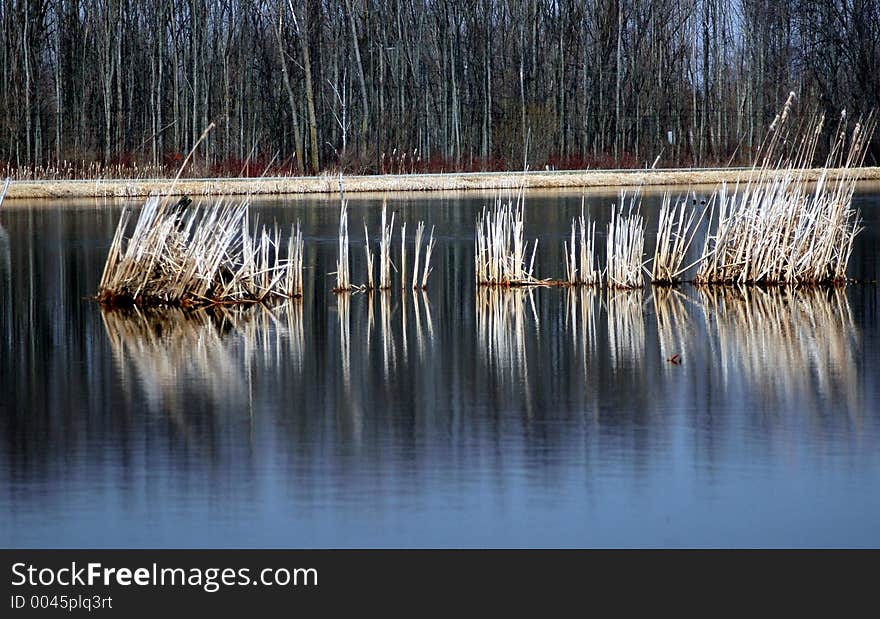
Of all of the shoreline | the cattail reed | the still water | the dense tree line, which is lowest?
the still water

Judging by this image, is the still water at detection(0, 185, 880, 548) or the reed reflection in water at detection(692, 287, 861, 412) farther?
the reed reflection in water at detection(692, 287, 861, 412)

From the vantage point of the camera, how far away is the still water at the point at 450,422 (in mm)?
6105

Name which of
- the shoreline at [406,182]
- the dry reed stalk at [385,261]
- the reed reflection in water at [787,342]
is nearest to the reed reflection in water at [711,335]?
the reed reflection in water at [787,342]

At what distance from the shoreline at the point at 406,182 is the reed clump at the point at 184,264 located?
18745 mm

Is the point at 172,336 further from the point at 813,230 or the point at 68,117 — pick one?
the point at 68,117

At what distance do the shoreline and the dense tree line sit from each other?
18.2 feet

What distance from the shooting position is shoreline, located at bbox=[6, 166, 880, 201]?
33188mm

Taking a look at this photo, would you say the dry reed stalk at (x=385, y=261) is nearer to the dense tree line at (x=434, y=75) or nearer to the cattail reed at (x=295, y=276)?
the cattail reed at (x=295, y=276)

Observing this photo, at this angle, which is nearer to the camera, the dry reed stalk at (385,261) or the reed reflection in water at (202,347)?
the reed reflection in water at (202,347)

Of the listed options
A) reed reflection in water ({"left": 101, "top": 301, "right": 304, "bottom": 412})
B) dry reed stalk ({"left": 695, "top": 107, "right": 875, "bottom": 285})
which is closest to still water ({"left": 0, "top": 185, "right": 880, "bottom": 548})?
reed reflection in water ({"left": 101, "top": 301, "right": 304, "bottom": 412})

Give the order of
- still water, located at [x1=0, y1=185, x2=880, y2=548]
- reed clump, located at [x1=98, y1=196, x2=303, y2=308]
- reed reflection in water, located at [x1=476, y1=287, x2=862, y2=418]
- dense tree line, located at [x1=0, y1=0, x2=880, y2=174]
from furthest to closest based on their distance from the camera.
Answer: dense tree line, located at [x1=0, y1=0, x2=880, y2=174]
reed clump, located at [x1=98, y1=196, x2=303, y2=308]
reed reflection in water, located at [x1=476, y1=287, x2=862, y2=418]
still water, located at [x1=0, y1=185, x2=880, y2=548]

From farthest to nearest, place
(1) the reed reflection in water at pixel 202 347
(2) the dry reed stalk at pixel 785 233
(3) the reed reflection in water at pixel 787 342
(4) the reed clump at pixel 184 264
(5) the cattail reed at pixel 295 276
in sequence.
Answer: (5) the cattail reed at pixel 295 276, (2) the dry reed stalk at pixel 785 233, (4) the reed clump at pixel 184 264, (1) the reed reflection in water at pixel 202 347, (3) the reed reflection in water at pixel 787 342

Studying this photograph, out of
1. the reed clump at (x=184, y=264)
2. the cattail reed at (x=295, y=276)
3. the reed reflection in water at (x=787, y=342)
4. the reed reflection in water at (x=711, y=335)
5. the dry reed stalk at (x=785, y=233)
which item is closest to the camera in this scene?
the reed reflection in water at (x=787, y=342)

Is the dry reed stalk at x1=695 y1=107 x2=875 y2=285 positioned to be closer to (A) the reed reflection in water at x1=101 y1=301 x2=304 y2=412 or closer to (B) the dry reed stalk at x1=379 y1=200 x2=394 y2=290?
(B) the dry reed stalk at x1=379 y1=200 x2=394 y2=290
